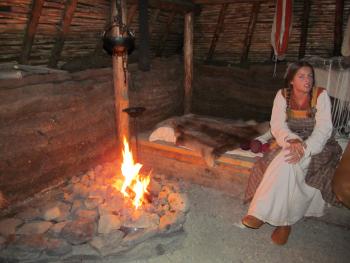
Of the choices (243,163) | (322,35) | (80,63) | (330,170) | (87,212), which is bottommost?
(87,212)

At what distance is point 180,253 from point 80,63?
3.09 metres

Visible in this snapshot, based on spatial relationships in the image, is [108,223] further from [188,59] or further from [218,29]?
[218,29]

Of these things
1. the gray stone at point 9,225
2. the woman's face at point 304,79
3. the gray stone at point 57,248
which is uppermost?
the woman's face at point 304,79

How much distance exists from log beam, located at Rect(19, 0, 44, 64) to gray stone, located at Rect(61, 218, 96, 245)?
7.03 ft

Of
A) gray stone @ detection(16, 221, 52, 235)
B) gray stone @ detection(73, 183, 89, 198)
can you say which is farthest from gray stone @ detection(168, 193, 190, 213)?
gray stone @ detection(16, 221, 52, 235)

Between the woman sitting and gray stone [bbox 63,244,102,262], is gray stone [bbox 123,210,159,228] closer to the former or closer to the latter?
gray stone [bbox 63,244,102,262]

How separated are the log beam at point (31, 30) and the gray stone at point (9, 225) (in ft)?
6.33

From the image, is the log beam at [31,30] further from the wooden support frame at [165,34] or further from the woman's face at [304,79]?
the woman's face at [304,79]

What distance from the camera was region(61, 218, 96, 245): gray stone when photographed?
3.07m

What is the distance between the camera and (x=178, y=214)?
349cm

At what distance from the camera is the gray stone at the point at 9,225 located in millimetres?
3156

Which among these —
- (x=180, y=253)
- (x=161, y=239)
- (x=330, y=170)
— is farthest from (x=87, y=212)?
(x=330, y=170)

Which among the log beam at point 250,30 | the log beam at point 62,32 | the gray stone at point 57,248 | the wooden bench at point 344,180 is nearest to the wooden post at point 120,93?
the log beam at point 62,32

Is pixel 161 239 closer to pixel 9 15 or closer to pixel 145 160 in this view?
pixel 145 160
